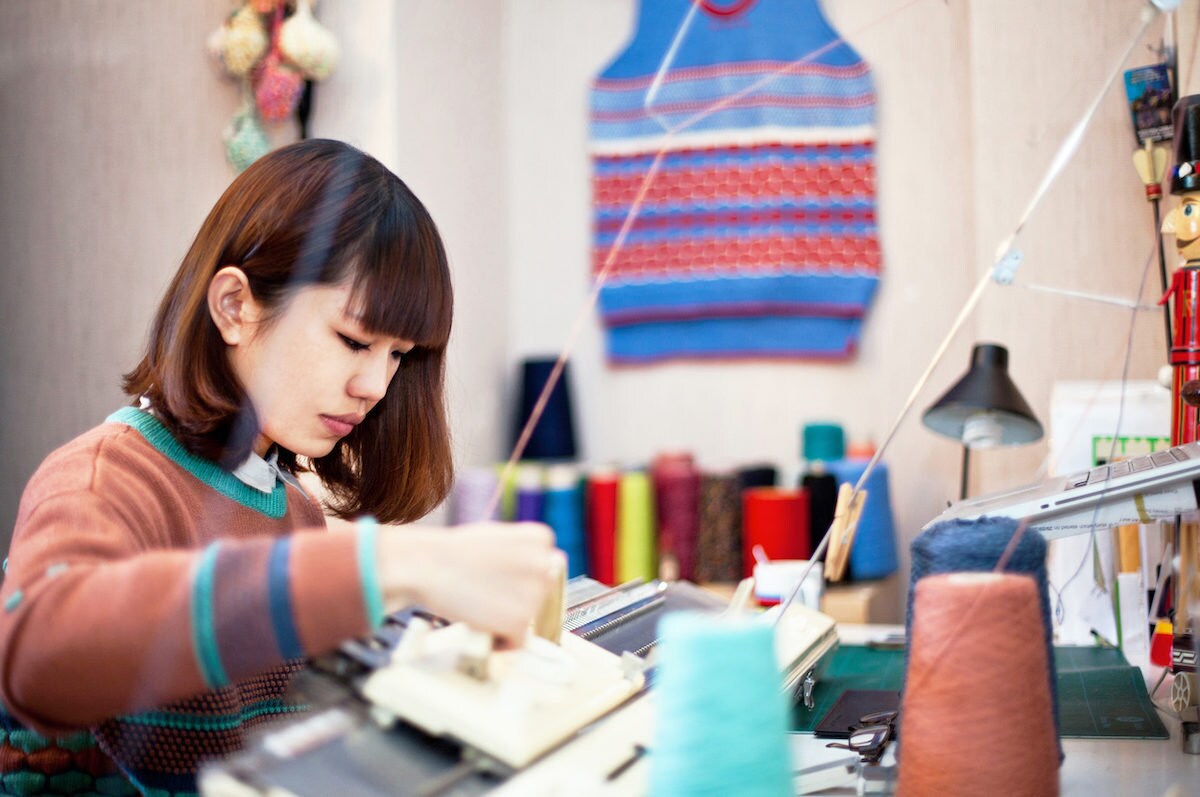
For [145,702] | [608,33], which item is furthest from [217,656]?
[608,33]

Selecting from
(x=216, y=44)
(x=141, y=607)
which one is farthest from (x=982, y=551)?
(x=216, y=44)

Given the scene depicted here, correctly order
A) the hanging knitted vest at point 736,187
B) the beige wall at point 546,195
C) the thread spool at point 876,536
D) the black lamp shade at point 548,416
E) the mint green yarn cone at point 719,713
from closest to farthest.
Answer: the mint green yarn cone at point 719,713 → the beige wall at point 546,195 → the thread spool at point 876,536 → the hanging knitted vest at point 736,187 → the black lamp shade at point 548,416

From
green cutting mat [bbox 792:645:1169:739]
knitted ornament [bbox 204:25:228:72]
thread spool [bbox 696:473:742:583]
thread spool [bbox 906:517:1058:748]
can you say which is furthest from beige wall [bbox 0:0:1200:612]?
thread spool [bbox 906:517:1058:748]

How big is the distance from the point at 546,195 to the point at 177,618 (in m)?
2.14

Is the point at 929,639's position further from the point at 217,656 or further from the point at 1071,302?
the point at 1071,302

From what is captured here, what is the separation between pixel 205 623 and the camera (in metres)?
0.55

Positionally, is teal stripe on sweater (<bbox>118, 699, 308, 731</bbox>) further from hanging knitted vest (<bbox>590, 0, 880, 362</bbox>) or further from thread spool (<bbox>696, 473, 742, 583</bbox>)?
hanging knitted vest (<bbox>590, 0, 880, 362</bbox>)

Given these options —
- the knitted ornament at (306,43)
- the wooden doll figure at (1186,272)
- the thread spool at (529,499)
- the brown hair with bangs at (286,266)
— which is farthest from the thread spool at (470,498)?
the wooden doll figure at (1186,272)

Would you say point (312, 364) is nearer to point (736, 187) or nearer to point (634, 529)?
point (634, 529)

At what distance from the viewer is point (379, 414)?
104cm

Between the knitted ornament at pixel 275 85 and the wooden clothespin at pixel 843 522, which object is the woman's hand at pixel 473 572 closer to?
the wooden clothespin at pixel 843 522

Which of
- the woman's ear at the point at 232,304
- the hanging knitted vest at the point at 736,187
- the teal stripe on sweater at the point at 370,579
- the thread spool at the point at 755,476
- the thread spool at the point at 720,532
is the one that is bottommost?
the thread spool at the point at 720,532

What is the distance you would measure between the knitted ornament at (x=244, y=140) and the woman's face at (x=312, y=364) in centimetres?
99

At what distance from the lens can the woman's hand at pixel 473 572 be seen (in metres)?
0.57
